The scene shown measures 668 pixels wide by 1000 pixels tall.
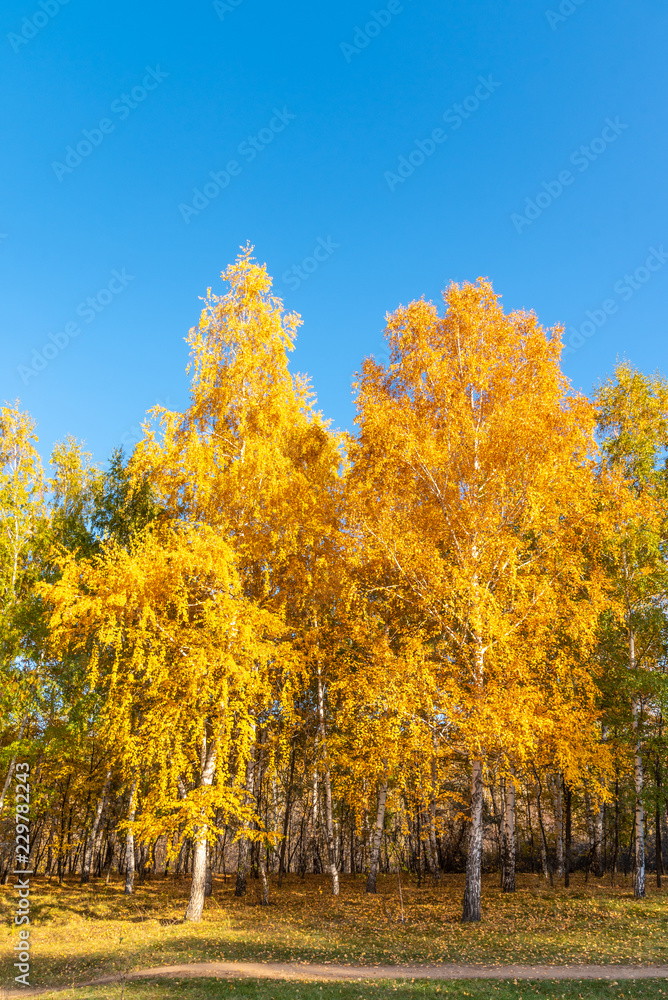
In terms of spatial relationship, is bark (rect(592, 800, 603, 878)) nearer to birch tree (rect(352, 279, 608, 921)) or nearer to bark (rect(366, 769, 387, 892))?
bark (rect(366, 769, 387, 892))

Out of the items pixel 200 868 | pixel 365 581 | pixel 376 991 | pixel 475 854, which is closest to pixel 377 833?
pixel 200 868

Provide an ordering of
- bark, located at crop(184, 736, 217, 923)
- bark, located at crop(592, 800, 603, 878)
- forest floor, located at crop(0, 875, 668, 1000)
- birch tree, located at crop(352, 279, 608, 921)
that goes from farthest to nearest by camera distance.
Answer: bark, located at crop(592, 800, 603, 878) → bark, located at crop(184, 736, 217, 923) → birch tree, located at crop(352, 279, 608, 921) → forest floor, located at crop(0, 875, 668, 1000)

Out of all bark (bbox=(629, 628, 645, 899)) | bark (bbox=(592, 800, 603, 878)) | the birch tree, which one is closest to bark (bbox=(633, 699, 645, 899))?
bark (bbox=(629, 628, 645, 899))

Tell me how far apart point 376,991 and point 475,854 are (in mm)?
4603

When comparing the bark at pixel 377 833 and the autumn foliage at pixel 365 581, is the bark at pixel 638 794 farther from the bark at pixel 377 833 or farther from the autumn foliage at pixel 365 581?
the bark at pixel 377 833

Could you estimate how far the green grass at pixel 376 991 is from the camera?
7.92 meters

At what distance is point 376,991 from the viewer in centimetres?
815

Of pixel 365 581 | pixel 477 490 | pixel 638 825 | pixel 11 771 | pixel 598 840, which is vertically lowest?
pixel 598 840

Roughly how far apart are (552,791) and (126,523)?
20.1 m

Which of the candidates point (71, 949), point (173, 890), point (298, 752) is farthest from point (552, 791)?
point (71, 949)

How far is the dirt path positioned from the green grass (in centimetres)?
34

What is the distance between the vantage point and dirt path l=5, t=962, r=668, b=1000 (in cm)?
889

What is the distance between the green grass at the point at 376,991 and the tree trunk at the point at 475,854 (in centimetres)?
355

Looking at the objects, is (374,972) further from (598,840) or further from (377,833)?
(598,840)
